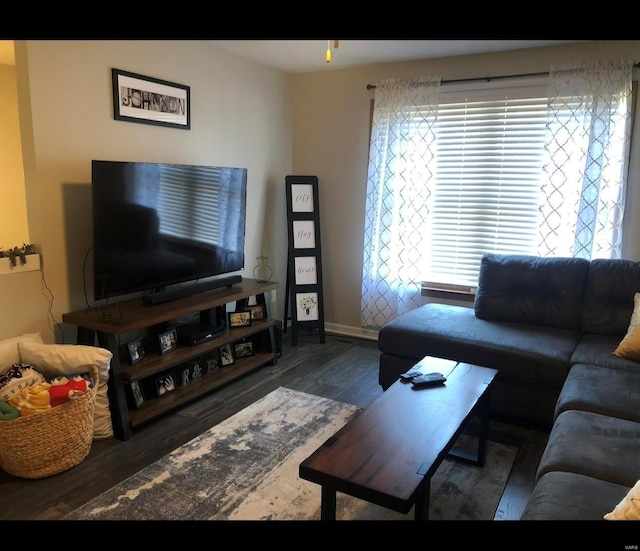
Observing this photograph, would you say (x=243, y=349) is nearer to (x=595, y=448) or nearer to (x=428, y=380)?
(x=428, y=380)

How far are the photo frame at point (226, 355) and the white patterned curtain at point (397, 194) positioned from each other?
4.40ft

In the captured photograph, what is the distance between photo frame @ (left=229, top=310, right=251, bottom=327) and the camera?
11.5ft

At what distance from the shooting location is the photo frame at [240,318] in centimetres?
350

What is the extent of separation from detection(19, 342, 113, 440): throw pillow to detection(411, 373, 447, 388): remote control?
153cm

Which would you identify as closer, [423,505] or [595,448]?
[423,505]

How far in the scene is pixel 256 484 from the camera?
2.16m

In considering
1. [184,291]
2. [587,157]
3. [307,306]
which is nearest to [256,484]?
[184,291]

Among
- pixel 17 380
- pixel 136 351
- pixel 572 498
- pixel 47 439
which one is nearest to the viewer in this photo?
pixel 572 498

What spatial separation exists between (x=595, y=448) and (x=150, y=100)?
3.08 metres

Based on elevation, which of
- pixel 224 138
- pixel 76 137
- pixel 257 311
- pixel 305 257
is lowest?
pixel 257 311

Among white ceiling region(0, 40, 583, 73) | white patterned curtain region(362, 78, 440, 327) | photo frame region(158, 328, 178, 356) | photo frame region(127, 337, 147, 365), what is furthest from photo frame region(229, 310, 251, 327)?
white ceiling region(0, 40, 583, 73)

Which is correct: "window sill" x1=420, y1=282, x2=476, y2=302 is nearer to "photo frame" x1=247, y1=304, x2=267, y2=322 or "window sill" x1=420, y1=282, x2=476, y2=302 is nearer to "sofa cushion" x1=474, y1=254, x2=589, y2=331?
"sofa cushion" x1=474, y1=254, x2=589, y2=331
